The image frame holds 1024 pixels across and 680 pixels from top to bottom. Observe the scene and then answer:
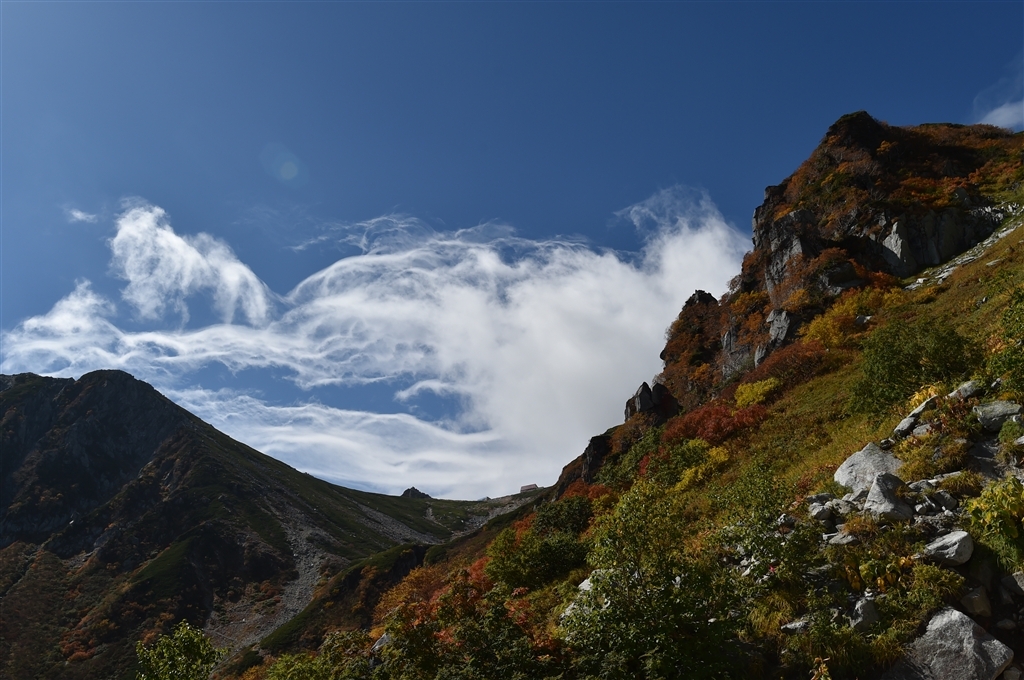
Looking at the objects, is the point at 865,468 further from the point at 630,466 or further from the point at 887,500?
the point at 630,466

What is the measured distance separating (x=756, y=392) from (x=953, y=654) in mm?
21613

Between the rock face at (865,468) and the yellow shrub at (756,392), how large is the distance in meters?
15.2

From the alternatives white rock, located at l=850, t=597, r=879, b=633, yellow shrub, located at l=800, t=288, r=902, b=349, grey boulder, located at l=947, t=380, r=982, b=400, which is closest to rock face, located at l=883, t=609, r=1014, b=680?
white rock, located at l=850, t=597, r=879, b=633

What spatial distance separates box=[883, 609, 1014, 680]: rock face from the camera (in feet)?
24.8

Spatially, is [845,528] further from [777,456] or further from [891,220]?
[891,220]

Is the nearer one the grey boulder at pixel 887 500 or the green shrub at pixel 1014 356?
the grey boulder at pixel 887 500

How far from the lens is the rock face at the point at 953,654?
757cm

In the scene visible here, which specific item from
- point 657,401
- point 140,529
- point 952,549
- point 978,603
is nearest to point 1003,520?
point 952,549

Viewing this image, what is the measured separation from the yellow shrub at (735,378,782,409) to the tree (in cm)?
2501

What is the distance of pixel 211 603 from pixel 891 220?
116512 millimetres

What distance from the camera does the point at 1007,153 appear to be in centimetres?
4803

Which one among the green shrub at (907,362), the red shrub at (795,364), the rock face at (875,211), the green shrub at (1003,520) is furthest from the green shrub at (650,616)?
the rock face at (875,211)

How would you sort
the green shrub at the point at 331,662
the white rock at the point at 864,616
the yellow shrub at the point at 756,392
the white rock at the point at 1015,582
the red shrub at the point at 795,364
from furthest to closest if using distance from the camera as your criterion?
the yellow shrub at the point at 756,392
the red shrub at the point at 795,364
the green shrub at the point at 331,662
the white rock at the point at 864,616
the white rock at the point at 1015,582

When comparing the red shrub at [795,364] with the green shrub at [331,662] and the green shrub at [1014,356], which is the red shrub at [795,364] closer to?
the green shrub at [1014,356]
